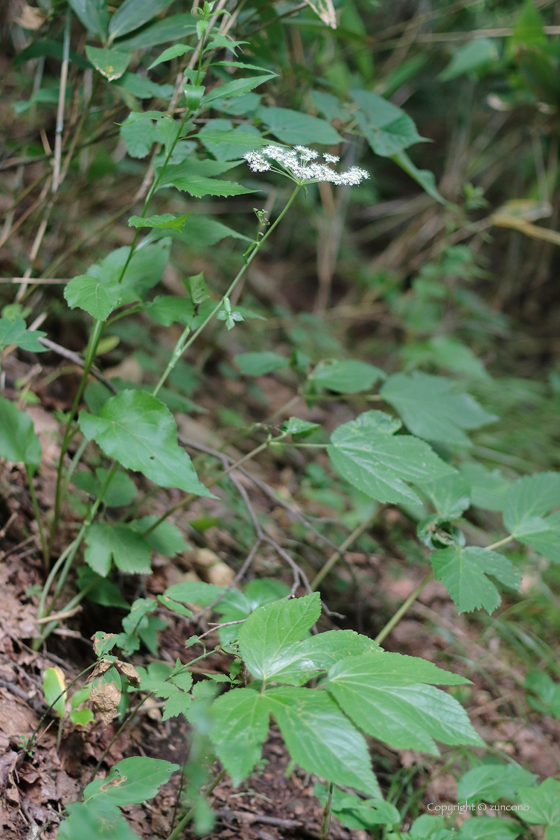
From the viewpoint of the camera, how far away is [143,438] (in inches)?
36.3

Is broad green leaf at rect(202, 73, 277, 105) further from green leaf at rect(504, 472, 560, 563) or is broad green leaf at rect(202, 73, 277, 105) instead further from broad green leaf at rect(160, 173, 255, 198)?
green leaf at rect(504, 472, 560, 563)

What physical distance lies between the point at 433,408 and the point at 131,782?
106cm

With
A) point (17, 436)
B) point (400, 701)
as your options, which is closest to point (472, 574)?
point (400, 701)

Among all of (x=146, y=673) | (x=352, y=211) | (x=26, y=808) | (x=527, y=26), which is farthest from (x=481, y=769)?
(x=352, y=211)

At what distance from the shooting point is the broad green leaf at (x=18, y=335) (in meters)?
0.99

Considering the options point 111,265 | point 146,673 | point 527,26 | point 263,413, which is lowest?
point 263,413

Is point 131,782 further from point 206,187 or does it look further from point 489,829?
point 206,187

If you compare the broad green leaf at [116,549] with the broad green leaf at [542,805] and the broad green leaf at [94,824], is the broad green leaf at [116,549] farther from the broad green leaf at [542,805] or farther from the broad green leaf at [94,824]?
the broad green leaf at [542,805]

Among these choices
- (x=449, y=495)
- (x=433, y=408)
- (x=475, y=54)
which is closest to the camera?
(x=449, y=495)

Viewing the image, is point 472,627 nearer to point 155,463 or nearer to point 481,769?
point 481,769

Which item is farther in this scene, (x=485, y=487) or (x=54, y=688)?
(x=485, y=487)

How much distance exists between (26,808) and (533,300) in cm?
466

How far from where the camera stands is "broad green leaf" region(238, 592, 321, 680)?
0.72 metres

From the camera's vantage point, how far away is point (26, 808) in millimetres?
813
